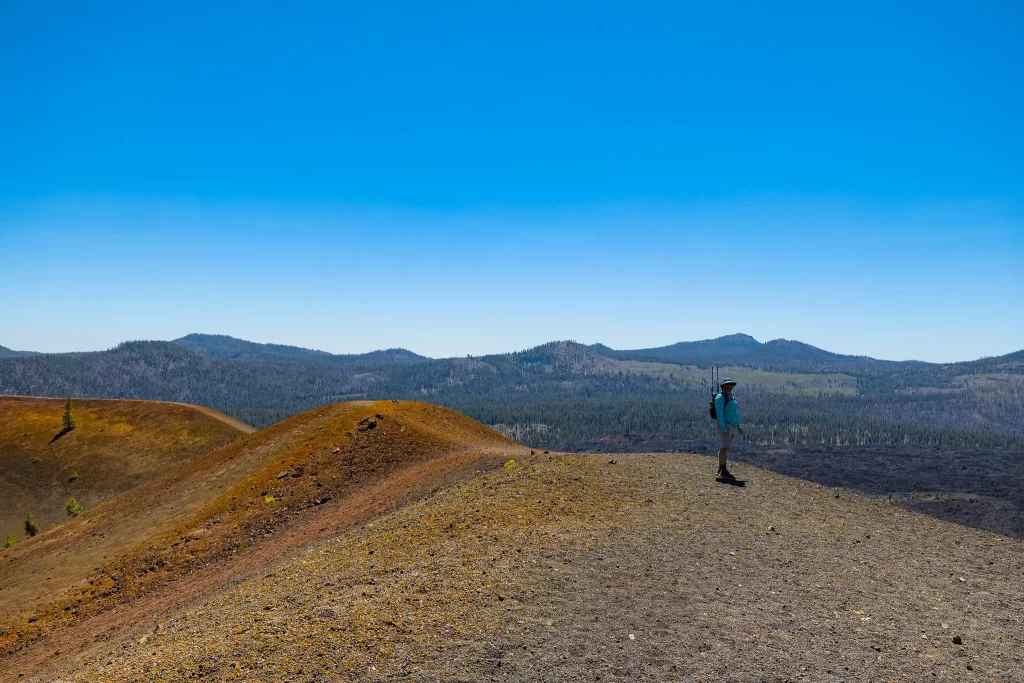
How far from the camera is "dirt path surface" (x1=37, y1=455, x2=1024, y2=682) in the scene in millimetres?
11227

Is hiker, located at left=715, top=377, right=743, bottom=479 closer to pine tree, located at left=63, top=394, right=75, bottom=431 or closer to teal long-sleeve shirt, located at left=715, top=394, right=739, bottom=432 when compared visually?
teal long-sleeve shirt, located at left=715, top=394, right=739, bottom=432

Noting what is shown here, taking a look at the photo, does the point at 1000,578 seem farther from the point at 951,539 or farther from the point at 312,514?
the point at 312,514

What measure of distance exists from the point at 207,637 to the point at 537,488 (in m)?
11.5

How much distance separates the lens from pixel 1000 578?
1656cm

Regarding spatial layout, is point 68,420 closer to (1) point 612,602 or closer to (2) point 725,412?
(2) point 725,412

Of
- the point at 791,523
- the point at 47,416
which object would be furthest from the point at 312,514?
the point at 47,416

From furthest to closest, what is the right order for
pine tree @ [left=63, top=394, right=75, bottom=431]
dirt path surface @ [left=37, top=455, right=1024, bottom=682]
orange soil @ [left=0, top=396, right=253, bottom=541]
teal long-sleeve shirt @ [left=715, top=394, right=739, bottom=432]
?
pine tree @ [left=63, top=394, right=75, bottom=431] < orange soil @ [left=0, top=396, right=253, bottom=541] < teal long-sleeve shirt @ [left=715, top=394, right=739, bottom=432] < dirt path surface @ [left=37, top=455, right=1024, bottom=682]

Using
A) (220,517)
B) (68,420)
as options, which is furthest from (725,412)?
(68,420)

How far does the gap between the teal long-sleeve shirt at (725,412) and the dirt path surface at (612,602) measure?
11.4 feet

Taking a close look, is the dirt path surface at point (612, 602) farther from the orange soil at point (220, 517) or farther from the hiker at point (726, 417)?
the orange soil at point (220, 517)

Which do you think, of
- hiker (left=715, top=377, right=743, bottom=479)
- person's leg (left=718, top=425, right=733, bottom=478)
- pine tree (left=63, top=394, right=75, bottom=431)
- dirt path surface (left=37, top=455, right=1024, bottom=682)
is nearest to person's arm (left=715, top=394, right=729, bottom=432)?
hiker (left=715, top=377, right=743, bottom=479)

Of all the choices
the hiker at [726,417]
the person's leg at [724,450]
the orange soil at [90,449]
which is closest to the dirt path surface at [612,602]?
the person's leg at [724,450]

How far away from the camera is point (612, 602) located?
13.3 meters

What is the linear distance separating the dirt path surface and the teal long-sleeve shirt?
3.47 meters
